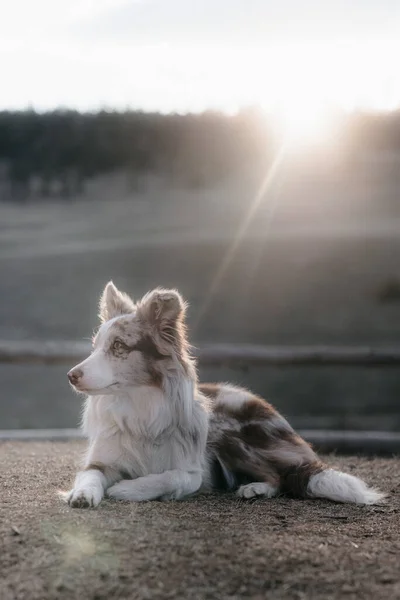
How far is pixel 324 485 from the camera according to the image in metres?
4.99

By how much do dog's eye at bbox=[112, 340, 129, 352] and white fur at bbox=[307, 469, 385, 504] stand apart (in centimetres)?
139

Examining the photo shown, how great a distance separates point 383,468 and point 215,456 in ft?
7.05

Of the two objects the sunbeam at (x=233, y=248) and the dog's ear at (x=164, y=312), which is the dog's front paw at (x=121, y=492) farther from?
the sunbeam at (x=233, y=248)

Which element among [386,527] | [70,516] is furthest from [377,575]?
[70,516]

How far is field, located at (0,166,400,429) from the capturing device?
19.8 metres

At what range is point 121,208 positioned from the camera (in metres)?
21.6

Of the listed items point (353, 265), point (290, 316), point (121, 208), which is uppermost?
point (121, 208)

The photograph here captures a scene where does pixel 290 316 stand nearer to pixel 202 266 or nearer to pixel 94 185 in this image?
pixel 202 266

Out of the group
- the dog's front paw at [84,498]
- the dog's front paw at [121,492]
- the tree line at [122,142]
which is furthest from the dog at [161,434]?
the tree line at [122,142]

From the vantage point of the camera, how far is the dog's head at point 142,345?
480cm

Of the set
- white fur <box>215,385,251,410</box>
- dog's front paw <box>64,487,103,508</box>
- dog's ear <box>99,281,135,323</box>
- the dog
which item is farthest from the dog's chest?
dog's ear <box>99,281,135,323</box>

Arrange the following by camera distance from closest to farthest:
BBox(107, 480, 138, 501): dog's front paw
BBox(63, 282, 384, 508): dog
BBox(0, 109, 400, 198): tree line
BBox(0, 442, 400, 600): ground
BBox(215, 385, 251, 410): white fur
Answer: BBox(0, 442, 400, 600): ground < BBox(107, 480, 138, 501): dog's front paw < BBox(63, 282, 384, 508): dog < BBox(215, 385, 251, 410): white fur < BBox(0, 109, 400, 198): tree line

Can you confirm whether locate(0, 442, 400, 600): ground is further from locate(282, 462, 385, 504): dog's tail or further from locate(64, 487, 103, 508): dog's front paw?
locate(282, 462, 385, 504): dog's tail

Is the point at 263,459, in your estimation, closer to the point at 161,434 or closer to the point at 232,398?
the point at 232,398
